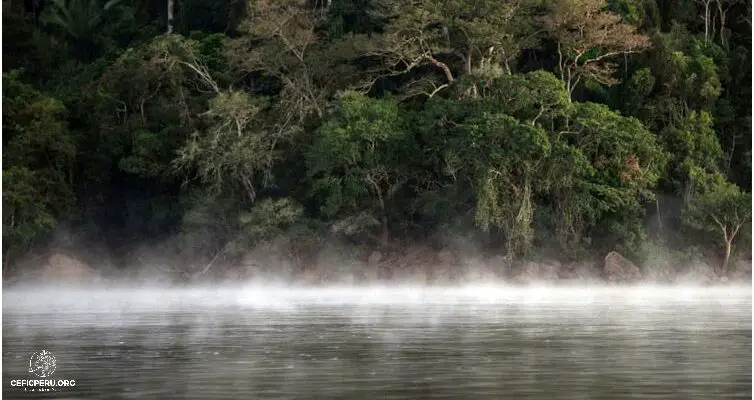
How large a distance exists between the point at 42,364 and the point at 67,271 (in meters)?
24.2

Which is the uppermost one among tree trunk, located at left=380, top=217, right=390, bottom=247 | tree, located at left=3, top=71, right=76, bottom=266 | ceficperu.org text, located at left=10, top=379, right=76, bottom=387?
tree, located at left=3, top=71, right=76, bottom=266

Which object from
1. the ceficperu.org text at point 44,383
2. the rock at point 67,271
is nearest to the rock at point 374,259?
the rock at point 67,271

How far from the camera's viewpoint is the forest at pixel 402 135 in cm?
3472

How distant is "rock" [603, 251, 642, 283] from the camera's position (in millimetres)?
33906

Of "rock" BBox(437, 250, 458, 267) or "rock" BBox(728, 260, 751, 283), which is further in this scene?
"rock" BBox(437, 250, 458, 267)

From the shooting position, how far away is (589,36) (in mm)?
36312

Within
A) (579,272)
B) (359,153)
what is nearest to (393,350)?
(579,272)

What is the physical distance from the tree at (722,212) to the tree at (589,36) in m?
3.66

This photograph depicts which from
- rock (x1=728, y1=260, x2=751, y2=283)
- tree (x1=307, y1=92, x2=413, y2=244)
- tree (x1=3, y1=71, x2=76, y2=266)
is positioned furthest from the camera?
tree (x1=3, y1=71, x2=76, y2=266)

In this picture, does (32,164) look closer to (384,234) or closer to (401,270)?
(384,234)

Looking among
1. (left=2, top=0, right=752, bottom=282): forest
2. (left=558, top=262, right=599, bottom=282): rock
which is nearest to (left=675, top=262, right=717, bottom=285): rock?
(left=2, top=0, right=752, bottom=282): forest

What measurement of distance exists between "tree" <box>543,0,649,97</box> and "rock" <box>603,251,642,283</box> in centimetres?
459

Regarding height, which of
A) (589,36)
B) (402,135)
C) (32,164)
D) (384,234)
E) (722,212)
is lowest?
(384,234)

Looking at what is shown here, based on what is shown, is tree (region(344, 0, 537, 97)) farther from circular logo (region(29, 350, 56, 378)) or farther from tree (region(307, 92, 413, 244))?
circular logo (region(29, 350, 56, 378))
